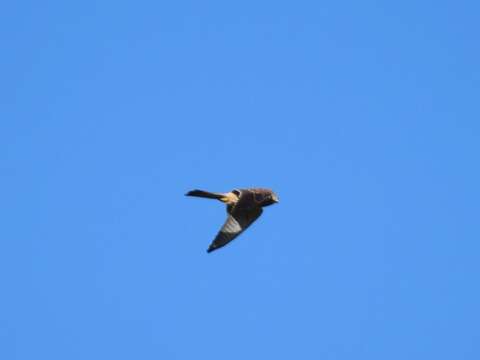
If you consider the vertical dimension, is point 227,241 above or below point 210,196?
below

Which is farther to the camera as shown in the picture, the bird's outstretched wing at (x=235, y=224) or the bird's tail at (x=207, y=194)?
the bird's tail at (x=207, y=194)

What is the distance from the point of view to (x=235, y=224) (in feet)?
85.7

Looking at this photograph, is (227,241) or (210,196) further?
(210,196)

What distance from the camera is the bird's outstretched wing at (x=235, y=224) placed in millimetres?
25094

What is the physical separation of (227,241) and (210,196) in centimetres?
214

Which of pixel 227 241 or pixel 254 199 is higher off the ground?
pixel 254 199

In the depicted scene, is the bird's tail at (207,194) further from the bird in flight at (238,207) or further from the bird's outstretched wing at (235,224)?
the bird's outstretched wing at (235,224)

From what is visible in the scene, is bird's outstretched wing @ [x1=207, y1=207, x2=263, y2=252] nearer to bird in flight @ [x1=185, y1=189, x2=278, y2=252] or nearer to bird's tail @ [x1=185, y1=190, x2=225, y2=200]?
bird in flight @ [x1=185, y1=189, x2=278, y2=252]

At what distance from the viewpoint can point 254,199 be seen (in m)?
27.8

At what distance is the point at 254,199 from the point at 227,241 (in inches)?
111

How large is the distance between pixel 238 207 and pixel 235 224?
974mm

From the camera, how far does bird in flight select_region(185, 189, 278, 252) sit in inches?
1000

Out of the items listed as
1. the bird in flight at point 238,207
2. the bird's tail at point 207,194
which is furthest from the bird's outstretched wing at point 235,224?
the bird's tail at point 207,194

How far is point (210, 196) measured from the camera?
27.1 meters
